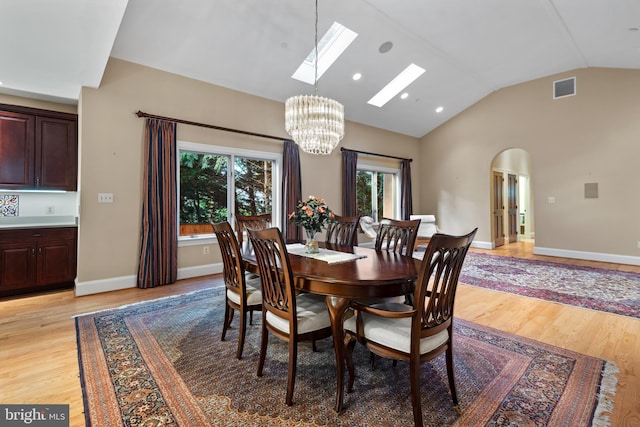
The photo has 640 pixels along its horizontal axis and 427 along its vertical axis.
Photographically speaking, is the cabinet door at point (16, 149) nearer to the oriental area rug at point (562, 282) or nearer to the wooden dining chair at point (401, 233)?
the wooden dining chair at point (401, 233)

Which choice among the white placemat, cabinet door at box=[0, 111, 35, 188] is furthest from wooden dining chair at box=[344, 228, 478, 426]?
cabinet door at box=[0, 111, 35, 188]

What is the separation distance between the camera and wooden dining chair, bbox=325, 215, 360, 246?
3.21 metres

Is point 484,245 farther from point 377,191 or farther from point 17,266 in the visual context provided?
point 17,266

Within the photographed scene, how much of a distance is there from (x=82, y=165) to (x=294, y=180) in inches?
122

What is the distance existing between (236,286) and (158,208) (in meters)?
2.45

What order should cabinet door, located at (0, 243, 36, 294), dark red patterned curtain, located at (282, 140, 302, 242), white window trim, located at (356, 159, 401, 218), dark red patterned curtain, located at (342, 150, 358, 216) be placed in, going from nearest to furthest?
cabinet door, located at (0, 243, 36, 294)
dark red patterned curtain, located at (282, 140, 302, 242)
dark red patterned curtain, located at (342, 150, 358, 216)
white window trim, located at (356, 159, 401, 218)

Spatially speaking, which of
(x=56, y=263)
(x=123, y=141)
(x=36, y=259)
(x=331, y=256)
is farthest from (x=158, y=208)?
(x=331, y=256)

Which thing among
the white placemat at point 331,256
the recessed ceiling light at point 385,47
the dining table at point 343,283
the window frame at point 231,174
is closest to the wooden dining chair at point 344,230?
the white placemat at point 331,256

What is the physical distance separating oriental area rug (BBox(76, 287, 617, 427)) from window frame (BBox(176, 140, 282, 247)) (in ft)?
6.68

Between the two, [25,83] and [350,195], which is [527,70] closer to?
[350,195]

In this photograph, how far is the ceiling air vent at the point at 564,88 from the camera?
6.04 meters

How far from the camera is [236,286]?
236cm

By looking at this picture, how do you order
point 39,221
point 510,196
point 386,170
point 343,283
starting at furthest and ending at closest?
point 510,196 → point 386,170 → point 39,221 → point 343,283

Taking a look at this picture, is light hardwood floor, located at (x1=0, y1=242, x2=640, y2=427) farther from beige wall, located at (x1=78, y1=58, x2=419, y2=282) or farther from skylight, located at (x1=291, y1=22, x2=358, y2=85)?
skylight, located at (x1=291, y1=22, x2=358, y2=85)
